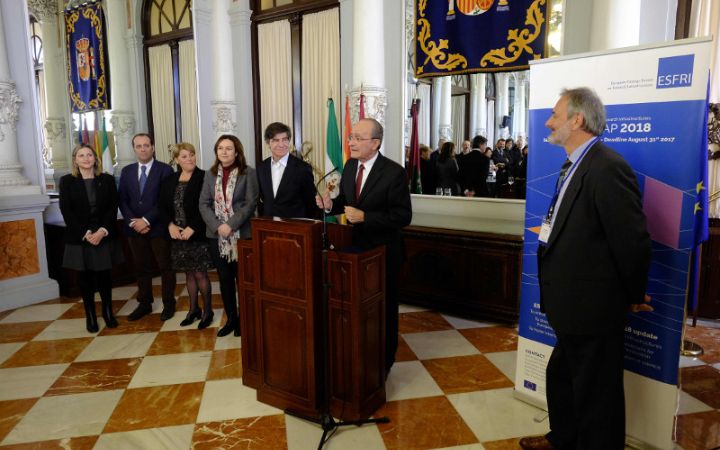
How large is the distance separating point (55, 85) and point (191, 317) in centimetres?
814

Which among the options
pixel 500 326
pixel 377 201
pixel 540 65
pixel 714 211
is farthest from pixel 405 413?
pixel 714 211

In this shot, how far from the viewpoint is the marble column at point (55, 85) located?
9312 millimetres

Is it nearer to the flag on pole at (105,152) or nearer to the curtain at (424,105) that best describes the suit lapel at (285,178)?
the curtain at (424,105)

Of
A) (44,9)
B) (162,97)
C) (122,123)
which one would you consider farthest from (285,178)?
(44,9)

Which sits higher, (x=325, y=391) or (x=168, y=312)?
(x=325, y=391)

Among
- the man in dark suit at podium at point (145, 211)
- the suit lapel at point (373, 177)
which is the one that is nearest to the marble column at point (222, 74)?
the man in dark suit at podium at point (145, 211)

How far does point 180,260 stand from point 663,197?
324 centimetres

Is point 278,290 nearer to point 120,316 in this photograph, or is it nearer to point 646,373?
point 646,373

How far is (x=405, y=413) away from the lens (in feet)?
8.54

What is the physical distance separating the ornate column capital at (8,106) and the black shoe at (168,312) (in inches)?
91.8

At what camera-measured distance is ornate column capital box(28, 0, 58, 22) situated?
917 centimetres

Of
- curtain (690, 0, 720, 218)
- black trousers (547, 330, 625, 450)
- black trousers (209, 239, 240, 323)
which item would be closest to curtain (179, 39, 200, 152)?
black trousers (209, 239, 240, 323)

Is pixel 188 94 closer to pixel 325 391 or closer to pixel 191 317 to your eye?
pixel 191 317

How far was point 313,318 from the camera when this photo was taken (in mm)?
2389
